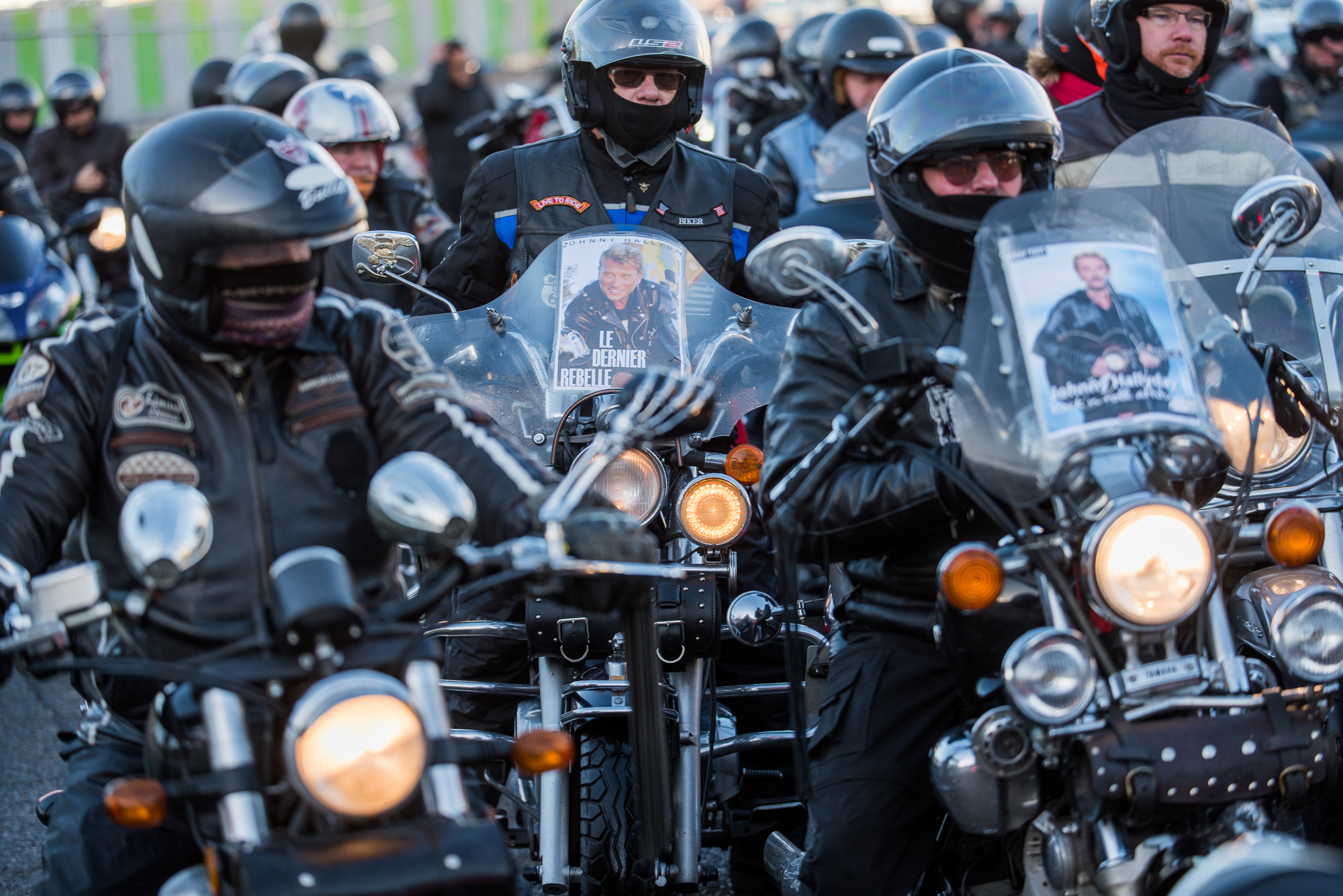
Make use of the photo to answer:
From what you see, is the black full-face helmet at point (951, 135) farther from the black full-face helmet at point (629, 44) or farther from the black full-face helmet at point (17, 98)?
the black full-face helmet at point (17, 98)

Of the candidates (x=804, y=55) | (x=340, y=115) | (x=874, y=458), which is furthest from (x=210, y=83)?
(x=874, y=458)

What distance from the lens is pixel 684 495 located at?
4430 mm

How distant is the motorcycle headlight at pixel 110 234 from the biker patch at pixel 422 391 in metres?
6.81

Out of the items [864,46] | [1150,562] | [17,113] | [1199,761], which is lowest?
[1199,761]

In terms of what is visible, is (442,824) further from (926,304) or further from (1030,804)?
(926,304)

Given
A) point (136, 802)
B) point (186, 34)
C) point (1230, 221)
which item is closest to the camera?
point (136, 802)

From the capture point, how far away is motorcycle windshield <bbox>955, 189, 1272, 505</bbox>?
Result: 2973 mm

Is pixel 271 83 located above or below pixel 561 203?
above

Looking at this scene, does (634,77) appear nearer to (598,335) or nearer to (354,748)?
(598,335)

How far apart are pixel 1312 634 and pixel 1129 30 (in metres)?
3.10

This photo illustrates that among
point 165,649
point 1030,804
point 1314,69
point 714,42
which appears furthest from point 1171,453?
point 714,42

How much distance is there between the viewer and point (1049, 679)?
112 inches

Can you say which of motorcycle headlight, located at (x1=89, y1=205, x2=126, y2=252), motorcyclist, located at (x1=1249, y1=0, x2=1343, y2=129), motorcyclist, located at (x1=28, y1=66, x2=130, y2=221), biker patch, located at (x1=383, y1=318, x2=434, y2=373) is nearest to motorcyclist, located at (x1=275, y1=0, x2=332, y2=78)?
motorcyclist, located at (x1=28, y1=66, x2=130, y2=221)

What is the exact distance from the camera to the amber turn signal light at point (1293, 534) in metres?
3.14
